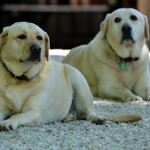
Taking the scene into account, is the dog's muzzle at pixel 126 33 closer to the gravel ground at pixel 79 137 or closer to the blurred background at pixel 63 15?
the gravel ground at pixel 79 137

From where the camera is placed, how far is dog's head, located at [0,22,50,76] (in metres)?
4.55

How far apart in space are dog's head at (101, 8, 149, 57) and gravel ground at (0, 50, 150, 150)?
2037mm

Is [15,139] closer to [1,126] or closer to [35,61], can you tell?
[1,126]

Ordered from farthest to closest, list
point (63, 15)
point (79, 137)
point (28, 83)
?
point (63, 15), point (28, 83), point (79, 137)

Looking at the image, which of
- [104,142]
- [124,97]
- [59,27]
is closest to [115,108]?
[124,97]

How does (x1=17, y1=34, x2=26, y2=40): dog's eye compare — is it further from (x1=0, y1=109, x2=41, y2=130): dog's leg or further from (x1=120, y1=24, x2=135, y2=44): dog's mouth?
(x1=120, y1=24, x2=135, y2=44): dog's mouth

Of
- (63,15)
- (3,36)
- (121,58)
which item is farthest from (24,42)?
(63,15)

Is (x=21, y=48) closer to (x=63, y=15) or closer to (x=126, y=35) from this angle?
(x=126, y=35)

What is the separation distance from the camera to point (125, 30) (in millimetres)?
6723

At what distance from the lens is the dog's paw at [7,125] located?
14.0ft

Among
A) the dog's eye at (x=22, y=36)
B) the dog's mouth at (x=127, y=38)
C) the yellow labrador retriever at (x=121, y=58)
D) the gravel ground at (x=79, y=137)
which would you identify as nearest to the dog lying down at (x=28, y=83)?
the dog's eye at (x=22, y=36)

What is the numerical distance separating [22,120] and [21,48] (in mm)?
647

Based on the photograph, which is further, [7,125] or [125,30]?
[125,30]

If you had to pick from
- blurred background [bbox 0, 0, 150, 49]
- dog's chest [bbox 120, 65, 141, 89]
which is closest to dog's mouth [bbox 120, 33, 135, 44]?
dog's chest [bbox 120, 65, 141, 89]
